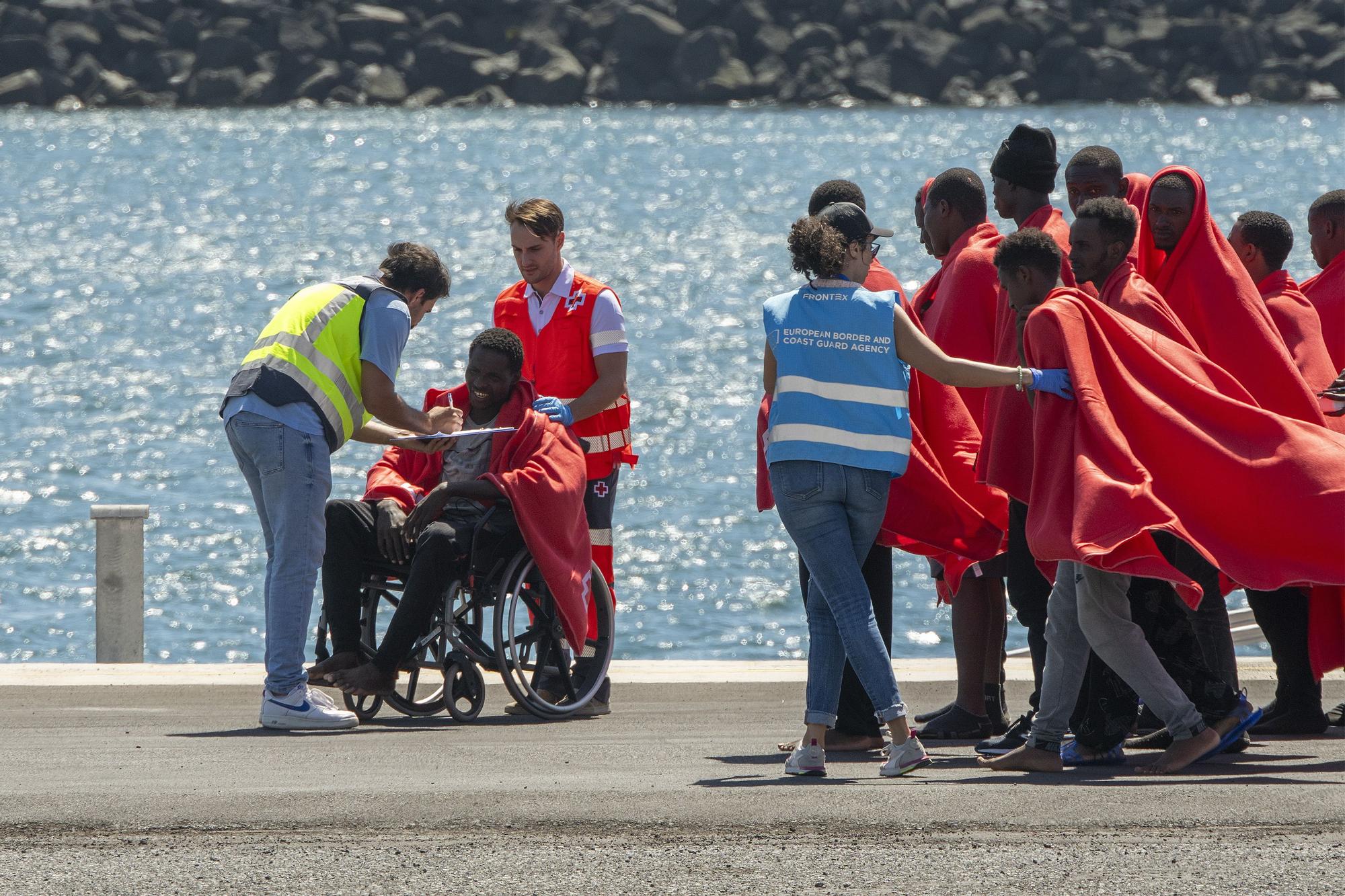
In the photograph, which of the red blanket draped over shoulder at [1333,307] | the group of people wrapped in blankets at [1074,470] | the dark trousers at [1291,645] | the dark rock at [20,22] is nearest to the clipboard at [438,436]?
the group of people wrapped in blankets at [1074,470]

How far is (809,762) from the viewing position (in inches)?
256

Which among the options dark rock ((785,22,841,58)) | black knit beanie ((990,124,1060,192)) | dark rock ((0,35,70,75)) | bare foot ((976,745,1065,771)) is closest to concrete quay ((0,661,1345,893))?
bare foot ((976,745,1065,771))

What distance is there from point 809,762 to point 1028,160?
7.55 ft

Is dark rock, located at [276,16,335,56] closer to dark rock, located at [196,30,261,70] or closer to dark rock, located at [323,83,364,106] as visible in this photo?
dark rock, located at [196,30,261,70]

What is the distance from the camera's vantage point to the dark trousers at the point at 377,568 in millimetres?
7562

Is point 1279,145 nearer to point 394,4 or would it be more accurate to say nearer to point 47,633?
point 394,4

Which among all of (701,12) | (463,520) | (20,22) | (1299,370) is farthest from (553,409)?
(20,22)

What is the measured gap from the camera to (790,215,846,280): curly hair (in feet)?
21.2

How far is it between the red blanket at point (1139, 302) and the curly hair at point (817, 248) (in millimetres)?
915

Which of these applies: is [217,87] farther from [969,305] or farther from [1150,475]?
[1150,475]

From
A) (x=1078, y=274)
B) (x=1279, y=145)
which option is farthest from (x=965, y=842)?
(x=1279, y=145)

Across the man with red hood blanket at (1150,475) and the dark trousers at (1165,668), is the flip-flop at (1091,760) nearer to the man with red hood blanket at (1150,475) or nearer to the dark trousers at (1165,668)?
the dark trousers at (1165,668)

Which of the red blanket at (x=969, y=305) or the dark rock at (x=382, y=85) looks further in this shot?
the dark rock at (x=382, y=85)

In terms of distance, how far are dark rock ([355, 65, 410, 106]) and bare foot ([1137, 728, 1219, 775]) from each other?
A: 7186cm
